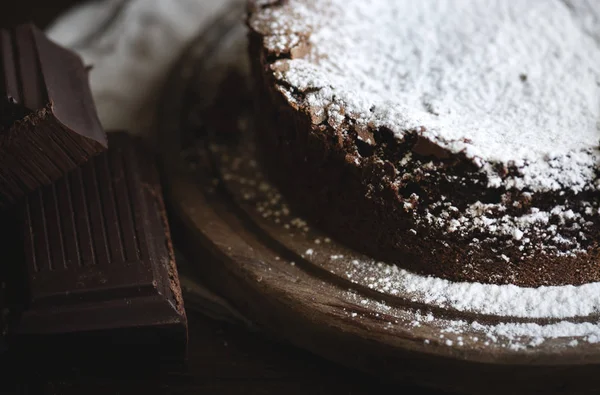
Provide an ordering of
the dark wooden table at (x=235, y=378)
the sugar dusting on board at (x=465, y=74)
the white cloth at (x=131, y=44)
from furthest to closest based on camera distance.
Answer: the white cloth at (x=131, y=44)
the dark wooden table at (x=235, y=378)
the sugar dusting on board at (x=465, y=74)

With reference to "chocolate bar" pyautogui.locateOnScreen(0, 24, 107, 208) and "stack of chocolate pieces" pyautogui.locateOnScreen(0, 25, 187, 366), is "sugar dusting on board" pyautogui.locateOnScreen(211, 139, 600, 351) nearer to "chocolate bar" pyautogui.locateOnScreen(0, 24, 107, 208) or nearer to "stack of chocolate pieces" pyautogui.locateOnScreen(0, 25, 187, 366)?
"stack of chocolate pieces" pyautogui.locateOnScreen(0, 25, 187, 366)

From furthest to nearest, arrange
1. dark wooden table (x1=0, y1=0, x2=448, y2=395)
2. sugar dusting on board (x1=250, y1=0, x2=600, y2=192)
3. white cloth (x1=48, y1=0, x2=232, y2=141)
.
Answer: white cloth (x1=48, y1=0, x2=232, y2=141) → dark wooden table (x1=0, y1=0, x2=448, y2=395) → sugar dusting on board (x1=250, y1=0, x2=600, y2=192)

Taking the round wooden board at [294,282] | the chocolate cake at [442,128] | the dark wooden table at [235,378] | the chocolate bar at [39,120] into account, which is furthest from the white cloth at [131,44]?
the dark wooden table at [235,378]

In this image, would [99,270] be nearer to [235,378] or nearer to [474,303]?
[235,378]

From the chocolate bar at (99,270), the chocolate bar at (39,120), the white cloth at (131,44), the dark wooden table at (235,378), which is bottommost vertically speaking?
the dark wooden table at (235,378)

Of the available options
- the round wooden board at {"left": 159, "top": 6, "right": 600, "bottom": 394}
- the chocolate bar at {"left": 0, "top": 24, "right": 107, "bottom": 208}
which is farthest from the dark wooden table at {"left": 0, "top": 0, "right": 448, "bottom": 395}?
the chocolate bar at {"left": 0, "top": 24, "right": 107, "bottom": 208}

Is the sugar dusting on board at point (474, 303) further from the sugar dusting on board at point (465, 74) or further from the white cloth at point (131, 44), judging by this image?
the white cloth at point (131, 44)
